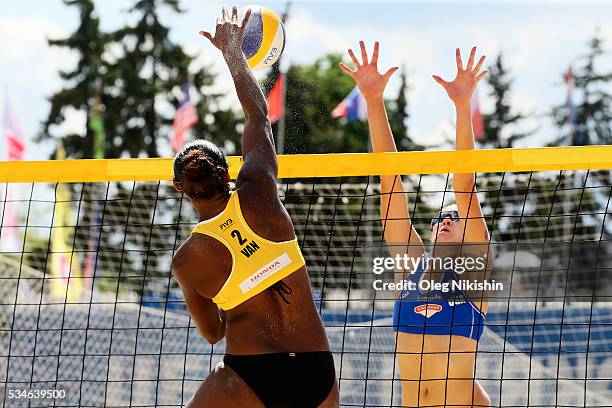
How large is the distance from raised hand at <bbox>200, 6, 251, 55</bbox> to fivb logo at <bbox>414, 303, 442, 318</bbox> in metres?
1.73

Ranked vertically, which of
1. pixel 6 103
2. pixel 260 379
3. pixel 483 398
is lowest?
pixel 6 103

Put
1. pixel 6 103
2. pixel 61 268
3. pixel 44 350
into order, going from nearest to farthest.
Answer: pixel 44 350
pixel 61 268
pixel 6 103

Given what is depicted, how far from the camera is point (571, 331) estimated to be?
12266 mm

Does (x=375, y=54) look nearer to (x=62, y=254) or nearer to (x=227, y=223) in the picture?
(x=227, y=223)

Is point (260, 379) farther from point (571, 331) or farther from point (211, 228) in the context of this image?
point (571, 331)

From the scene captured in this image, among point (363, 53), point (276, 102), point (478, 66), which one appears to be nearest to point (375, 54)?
point (363, 53)

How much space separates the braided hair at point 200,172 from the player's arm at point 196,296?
216mm

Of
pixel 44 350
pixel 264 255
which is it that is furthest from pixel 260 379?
pixel 44 350

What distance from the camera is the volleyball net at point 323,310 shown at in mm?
5148

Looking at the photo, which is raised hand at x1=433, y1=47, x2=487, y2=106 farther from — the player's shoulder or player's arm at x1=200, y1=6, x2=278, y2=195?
the player's shoulder

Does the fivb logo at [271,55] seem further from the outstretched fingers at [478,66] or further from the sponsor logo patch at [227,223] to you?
the sponsor logo patch at [227,223]

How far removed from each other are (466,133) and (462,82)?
0.26 meters

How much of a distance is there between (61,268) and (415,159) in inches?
542

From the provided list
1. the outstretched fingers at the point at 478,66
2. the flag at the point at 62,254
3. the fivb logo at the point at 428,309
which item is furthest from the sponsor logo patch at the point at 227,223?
the flag at the point at 62,254
